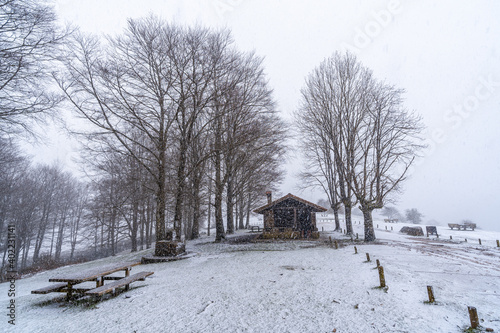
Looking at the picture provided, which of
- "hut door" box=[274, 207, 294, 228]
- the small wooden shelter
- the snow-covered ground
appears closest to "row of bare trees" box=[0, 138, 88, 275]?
the snow-covered ground

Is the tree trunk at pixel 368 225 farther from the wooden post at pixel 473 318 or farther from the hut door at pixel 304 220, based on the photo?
the wooden post at pixel 473 318

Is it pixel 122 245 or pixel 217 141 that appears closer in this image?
pixel 217 141

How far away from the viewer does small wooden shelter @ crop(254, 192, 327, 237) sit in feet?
70.0

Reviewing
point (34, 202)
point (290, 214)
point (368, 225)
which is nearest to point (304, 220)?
point (290, 214)

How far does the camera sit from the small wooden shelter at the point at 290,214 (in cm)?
2134

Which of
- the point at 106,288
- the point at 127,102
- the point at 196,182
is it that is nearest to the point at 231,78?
the point at 127,102

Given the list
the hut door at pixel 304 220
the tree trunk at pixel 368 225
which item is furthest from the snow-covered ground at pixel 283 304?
the hut door at pixel 304 220

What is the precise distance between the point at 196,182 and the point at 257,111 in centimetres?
785

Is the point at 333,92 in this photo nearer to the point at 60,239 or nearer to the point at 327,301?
the point at 327,301

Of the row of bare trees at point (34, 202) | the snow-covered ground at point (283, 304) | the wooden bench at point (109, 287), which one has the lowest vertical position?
the snow-covered ground at point (283, 304)

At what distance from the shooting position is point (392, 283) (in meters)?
6.16

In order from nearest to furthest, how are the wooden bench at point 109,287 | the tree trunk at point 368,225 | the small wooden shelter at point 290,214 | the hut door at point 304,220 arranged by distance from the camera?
the wooden bench at point 109,287 < the tree trunk at point 368,225 < the small wooden shelter at point 290,214 < the hut door at point 304,220

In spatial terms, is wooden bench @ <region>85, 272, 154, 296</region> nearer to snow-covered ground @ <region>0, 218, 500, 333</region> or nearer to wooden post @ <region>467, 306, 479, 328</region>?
snow-covered ground @ <region>0, 218, 500, 333</region>

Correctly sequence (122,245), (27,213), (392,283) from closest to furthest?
(392,283) → (27,213) → (122,245)
